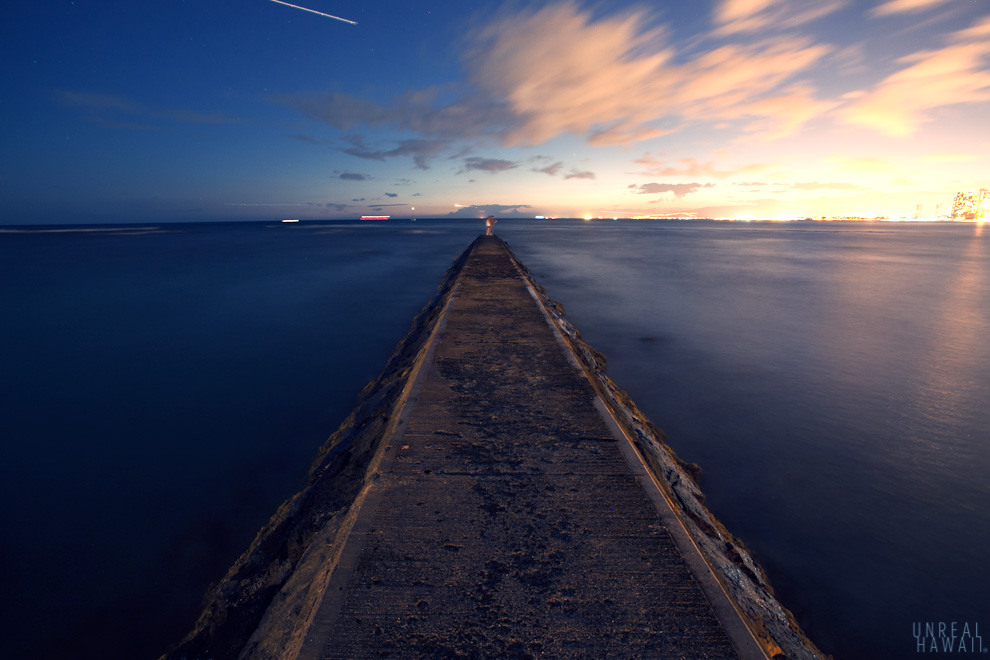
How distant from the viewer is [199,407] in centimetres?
880

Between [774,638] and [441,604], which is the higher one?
[441,604]

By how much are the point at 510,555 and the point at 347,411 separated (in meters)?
6.80

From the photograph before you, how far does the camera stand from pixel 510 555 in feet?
9.05

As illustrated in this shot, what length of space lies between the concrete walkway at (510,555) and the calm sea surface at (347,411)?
288 centimetres

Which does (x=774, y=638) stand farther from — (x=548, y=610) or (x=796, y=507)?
(x=796, y=507)

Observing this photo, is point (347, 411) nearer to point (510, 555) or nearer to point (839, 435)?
point (510, 555)

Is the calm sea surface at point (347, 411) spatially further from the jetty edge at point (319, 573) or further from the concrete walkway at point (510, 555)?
the concrete walkway at point (510, 555)

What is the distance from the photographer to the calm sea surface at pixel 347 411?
447 centimetres

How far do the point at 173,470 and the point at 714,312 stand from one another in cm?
1822

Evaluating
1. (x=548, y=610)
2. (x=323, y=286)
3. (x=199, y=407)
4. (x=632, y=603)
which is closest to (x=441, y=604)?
(x=548, y=610)

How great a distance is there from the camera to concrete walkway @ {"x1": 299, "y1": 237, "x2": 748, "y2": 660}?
89.1 inches

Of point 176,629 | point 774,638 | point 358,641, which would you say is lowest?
point 176,629

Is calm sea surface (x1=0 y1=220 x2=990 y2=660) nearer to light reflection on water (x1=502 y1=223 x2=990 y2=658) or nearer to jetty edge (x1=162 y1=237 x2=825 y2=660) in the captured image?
light reflection on water (x1=502 y1=223 x2=990 y2=658)

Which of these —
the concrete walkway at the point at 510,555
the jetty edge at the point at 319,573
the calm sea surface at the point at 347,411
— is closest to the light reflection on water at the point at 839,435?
the calm sea surface at the point at 347,411
